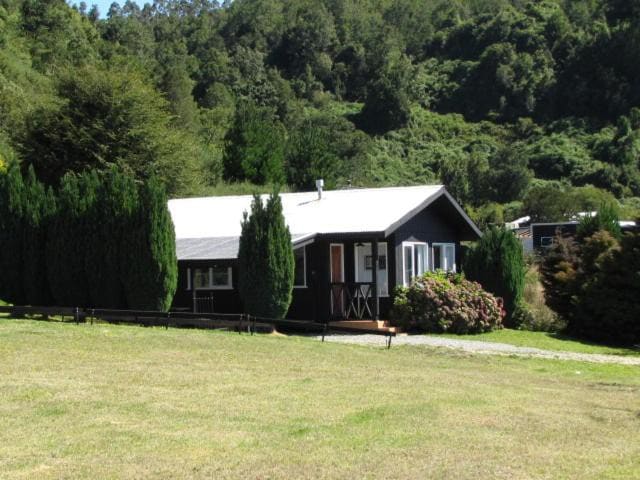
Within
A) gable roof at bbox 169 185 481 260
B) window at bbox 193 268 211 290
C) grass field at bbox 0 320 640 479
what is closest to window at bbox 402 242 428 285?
gable roof at bbox 169 185 481 260

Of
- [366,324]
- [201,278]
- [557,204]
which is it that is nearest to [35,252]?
[201,278]

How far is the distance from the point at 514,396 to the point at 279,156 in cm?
4518

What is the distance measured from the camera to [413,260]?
96.7 feet

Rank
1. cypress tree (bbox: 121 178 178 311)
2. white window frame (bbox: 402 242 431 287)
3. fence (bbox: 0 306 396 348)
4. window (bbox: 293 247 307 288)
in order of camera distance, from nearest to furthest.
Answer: fence (bbox: 0 306 396 348), cypress tree (bbox: 121 178 178 311), window (bbox: 293 247 307 288), white window frame (bbox: 402 242 431 287)

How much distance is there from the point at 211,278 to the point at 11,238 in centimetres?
566

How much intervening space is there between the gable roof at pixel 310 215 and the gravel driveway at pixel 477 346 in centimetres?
291

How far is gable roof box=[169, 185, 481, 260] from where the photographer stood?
90.0 ft

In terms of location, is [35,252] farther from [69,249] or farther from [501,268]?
[501,268]

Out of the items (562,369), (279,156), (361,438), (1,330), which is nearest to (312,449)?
(361,438)

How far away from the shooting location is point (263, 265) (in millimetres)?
25422

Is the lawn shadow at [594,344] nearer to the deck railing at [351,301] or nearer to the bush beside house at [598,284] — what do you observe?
the bush beside house at [598,284]

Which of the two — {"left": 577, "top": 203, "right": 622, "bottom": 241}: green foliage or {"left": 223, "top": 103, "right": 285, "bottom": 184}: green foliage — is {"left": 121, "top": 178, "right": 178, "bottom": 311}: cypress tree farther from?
{"left": 223, "top": 103, "right": 285, "bottom": 184}: green foliage

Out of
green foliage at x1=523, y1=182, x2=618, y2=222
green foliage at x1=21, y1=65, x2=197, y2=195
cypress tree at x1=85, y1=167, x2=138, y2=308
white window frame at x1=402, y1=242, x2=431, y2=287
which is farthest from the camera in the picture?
green foliage at x1=523, y1=182, x2=618, y2=222

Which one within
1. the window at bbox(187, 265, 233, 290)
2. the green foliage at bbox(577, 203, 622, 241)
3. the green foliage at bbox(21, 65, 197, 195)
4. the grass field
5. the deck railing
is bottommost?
the grass field
